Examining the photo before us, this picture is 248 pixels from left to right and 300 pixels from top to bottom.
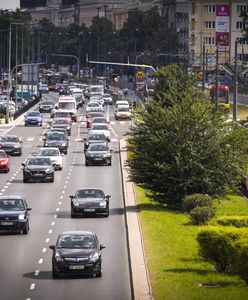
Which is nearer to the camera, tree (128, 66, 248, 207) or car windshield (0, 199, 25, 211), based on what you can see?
car windshield (0, 199, 25, 211)

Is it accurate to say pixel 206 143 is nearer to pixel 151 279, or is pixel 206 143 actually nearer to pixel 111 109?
pixel 151 279

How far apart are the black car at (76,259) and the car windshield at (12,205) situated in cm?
1220

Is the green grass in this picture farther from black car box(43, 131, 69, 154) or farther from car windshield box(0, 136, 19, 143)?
black car box(43, 131, 69, 154)

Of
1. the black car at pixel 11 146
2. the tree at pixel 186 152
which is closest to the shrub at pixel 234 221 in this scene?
the tree at pixel 186 152

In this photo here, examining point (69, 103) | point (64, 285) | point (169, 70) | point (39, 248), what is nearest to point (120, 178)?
point (169, 70)

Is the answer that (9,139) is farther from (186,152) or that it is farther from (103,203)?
(103,203)

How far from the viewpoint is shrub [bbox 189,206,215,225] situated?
55781 mm

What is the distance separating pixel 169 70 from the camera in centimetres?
10744

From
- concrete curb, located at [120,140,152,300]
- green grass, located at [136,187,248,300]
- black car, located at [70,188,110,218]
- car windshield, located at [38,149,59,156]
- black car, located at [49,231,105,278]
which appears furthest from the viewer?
car windshield, located at [38,149,59,156]

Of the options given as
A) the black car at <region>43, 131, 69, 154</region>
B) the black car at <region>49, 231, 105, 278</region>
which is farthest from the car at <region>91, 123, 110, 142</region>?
the black car at <region>49, 231, 105, 278</region>

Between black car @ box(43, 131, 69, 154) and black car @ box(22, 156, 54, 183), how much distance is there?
19.9m

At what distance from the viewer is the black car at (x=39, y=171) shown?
8038cm

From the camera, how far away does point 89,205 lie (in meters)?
62.7

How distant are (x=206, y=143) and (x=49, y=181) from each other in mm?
17108
